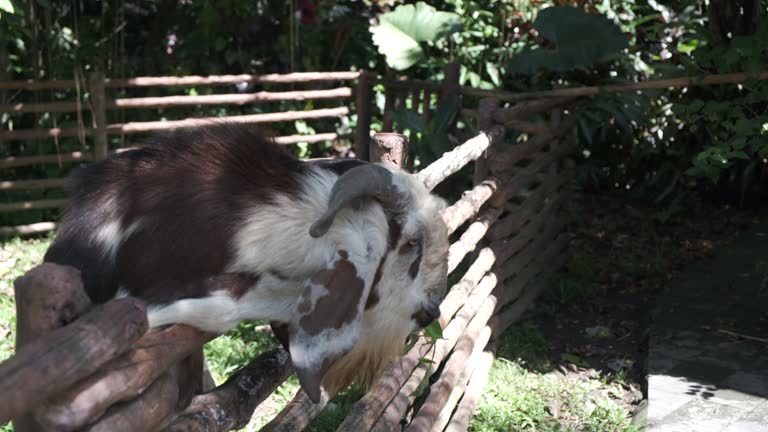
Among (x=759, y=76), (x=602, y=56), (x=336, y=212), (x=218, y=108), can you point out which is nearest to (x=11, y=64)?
(x=218, y=108)

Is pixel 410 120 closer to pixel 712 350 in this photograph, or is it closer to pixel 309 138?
Result: pixel 309 138

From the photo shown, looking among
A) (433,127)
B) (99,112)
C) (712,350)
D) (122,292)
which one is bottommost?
(712,350)

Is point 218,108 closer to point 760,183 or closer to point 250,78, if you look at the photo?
point 250,78

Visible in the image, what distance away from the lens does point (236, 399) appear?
2.43 meters

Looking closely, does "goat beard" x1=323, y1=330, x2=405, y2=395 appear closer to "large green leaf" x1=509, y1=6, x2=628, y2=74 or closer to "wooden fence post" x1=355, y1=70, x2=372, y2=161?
"large green leaf" x1=509, y1=6, x2=628, y2=74

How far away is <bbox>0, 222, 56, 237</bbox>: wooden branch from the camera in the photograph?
6.99m

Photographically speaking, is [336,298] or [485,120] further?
[485,120]

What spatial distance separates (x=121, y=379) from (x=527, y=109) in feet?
14.5

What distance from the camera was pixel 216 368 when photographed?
4.58m

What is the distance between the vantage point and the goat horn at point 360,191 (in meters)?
2.18

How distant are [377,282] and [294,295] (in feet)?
0.80

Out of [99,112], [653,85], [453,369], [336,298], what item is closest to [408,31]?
[653,85]

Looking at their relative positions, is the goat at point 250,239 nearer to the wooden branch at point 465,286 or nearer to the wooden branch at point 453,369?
the wooden branch at point 453,369

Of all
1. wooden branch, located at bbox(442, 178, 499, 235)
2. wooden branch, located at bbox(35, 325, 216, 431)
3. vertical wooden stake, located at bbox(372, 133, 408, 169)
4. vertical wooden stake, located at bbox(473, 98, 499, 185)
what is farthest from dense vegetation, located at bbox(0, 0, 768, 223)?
wooden branch, located at bbox(35, 325, 216, 431)
